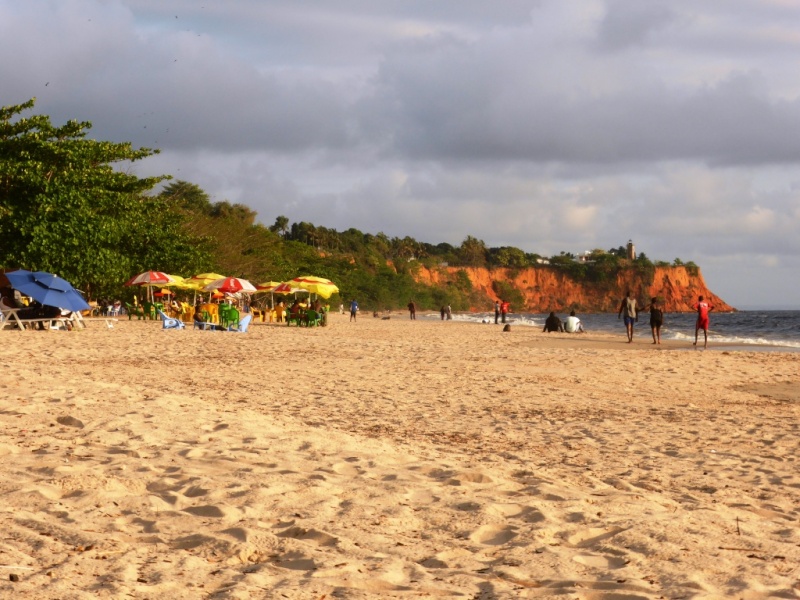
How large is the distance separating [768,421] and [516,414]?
2630 millimetres

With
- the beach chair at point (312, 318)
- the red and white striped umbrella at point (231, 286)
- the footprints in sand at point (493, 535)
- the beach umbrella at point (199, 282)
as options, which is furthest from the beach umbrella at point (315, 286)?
the footprints in sand at point (493, 535)

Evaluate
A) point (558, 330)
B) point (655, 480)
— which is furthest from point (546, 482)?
point (558, 330)

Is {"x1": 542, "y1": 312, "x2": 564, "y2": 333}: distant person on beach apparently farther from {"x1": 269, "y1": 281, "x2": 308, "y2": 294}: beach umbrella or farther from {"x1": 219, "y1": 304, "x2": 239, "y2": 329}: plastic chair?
{"x1": 219, "y1": 304, "x2": 239, "y2": 329}: plastic chair

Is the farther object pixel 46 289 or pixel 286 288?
pixel 286 288

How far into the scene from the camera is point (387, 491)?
5223 mm

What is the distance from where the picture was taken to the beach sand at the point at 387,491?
368 centimetres

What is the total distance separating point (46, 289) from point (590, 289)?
143599 mm

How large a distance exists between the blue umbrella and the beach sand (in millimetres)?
9728

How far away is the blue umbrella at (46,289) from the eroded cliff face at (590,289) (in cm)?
13268

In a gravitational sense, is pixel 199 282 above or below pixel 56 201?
below

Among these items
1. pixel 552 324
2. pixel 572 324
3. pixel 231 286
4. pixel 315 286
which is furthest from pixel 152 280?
pixel 572 324

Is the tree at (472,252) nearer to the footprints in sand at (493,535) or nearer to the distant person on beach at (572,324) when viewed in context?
the distant person on beach at (572,324)

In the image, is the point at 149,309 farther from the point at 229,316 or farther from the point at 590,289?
the point at 590,289

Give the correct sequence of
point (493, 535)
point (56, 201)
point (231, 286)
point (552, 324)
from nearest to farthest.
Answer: point (493, 535)
point (56, 201)
point (231, 286)
point (552, 324)
